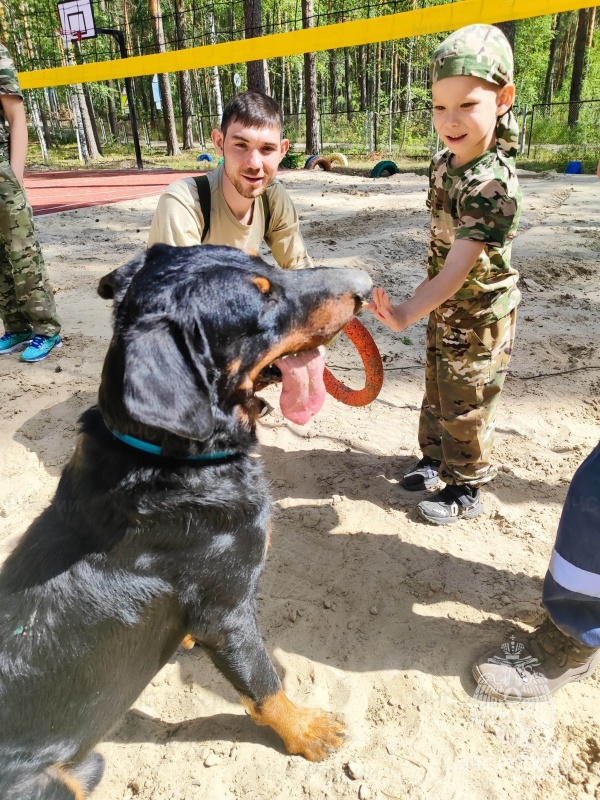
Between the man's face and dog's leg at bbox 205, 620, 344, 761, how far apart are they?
2506 millimetres

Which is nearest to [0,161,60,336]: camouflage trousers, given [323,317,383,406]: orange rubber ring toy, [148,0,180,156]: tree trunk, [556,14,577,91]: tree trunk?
[323,317,383,406]: orange rubber ring toy

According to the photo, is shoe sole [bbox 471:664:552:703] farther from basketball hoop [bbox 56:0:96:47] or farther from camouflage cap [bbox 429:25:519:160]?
basketball hoop [bbox 56:0:96:47]

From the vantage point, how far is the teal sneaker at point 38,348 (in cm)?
523

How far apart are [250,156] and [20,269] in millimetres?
3050

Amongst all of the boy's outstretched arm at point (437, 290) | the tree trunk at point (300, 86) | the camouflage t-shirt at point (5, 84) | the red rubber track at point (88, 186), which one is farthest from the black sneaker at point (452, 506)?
the tree trunk at point (300, 86)

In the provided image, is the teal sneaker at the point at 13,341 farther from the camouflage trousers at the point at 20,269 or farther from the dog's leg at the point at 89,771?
the dog's leg at the point at 89,771

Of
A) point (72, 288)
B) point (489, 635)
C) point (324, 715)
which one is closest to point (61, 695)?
point (324, 715)

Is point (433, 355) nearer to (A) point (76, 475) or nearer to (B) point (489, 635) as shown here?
(B) point (489, 635)

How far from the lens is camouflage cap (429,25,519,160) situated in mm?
2396

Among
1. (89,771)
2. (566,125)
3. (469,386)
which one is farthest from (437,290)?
(566,125)

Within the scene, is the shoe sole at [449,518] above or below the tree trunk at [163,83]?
below

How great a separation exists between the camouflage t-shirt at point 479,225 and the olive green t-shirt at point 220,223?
1035 mm

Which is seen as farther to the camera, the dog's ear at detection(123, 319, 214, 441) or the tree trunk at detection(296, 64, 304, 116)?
the tree trunk at detection(296, 64, 304, 116)

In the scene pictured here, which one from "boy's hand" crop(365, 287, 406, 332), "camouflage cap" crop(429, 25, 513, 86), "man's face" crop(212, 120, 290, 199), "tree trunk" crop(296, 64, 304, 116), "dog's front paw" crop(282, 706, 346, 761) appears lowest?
"dog's front paw" crop(282, 706, 346, 761)
